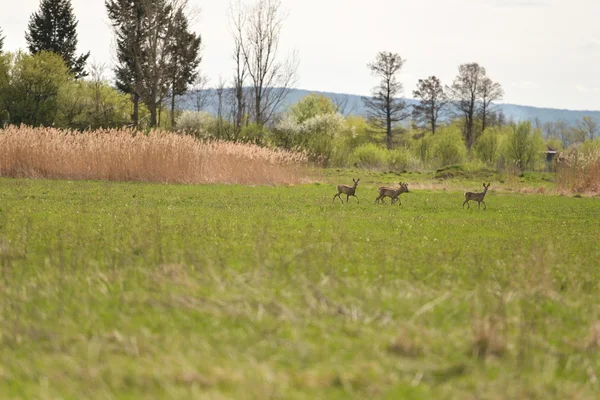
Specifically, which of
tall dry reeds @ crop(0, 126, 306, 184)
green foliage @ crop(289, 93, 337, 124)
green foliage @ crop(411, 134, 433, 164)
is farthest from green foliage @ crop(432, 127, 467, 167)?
tall dry reeds @ crop(0, 126, 306, 184)

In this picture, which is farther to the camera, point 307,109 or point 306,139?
point 307,109

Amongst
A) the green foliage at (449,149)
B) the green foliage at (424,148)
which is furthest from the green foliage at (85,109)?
the green foliage at (424,148)

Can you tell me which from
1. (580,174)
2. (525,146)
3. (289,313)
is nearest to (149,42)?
(580,174)

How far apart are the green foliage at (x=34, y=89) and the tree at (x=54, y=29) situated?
672 cm

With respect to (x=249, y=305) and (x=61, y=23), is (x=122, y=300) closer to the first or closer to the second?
(x=249, y=305)

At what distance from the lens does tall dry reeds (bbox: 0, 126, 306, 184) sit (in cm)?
2486

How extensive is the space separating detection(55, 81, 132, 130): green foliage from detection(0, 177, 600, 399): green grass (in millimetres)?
40529

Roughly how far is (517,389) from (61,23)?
59.8 meters

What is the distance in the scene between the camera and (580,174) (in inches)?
1072

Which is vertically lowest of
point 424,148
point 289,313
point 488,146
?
point 289,313

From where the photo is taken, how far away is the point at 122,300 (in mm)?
6262

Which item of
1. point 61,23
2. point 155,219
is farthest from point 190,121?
point 155,219

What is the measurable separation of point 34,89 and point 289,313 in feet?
162

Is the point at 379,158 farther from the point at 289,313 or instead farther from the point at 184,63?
the point at 289,313
